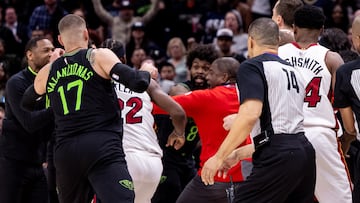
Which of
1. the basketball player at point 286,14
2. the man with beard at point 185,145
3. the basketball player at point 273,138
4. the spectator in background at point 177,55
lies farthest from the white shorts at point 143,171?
the spectator in background at point 177,55

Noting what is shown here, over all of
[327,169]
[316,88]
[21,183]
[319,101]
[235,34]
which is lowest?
[21,183]

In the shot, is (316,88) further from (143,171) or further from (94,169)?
(94,169)

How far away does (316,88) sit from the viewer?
26.5 feet

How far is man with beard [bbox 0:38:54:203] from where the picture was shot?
28.5ft

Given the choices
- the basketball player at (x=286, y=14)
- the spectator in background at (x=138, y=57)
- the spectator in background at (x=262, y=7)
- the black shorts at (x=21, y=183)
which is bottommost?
the black shorts at (x=21, y=183)

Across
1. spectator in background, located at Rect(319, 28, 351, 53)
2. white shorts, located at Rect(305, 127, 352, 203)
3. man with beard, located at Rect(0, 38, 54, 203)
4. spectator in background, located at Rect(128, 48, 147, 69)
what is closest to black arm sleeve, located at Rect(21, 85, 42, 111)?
man with beard, located at Rect(0, 38, 54, 203)

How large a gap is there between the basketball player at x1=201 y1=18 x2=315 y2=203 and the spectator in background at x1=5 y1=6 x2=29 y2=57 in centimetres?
952

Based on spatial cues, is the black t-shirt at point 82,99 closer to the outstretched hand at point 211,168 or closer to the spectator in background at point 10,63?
the outstretched hand at point 211,168

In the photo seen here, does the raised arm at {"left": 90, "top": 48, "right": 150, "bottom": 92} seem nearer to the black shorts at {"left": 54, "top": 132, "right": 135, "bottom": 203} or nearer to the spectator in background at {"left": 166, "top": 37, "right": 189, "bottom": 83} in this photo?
the black shorts at {"left": 54, "top": 132, "right": 135, "bottom": 203}

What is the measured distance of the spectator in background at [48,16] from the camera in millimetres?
15195

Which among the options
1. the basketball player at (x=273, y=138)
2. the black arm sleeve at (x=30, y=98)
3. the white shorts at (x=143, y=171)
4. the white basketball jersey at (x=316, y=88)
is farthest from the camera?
the white shorts at (x=143, y=171)

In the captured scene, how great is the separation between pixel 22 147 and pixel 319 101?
3154 mm

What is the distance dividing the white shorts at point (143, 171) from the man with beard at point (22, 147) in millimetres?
1080

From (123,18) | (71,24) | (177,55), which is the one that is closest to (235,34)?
(177,55)
